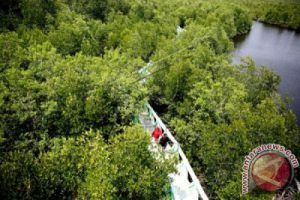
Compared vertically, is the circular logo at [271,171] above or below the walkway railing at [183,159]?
above

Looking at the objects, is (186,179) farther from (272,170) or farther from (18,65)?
(18,65)

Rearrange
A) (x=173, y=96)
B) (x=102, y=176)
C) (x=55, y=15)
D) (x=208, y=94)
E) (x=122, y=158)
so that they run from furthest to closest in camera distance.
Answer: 1. (x=55, y=15)
2. (x=173, y=96)
3. (x=208, y=94)
4. (x=122, y=158)
5. (x=102, y=176)

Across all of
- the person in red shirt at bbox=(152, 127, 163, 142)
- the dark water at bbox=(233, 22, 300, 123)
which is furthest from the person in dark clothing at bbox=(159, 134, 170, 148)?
the dark water at bbox=(233, 22, 300, 123)

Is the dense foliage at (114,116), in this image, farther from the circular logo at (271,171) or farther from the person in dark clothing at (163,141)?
the circular logo at (271,171)

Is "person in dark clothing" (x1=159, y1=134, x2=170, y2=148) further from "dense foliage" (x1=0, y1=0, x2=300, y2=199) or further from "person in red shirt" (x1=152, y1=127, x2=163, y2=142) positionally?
"dense foliage" (x1=0, y1=0, x2=300, y2=199)

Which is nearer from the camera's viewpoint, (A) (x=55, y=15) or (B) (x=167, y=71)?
(B) (x=167, y=71)

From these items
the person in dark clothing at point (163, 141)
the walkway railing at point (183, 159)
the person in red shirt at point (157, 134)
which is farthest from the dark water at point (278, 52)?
the person in red shirt at point (157, 134)

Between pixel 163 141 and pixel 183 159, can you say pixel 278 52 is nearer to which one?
pixel 163 141

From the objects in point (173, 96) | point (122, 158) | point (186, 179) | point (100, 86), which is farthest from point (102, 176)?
point (173, 96)
